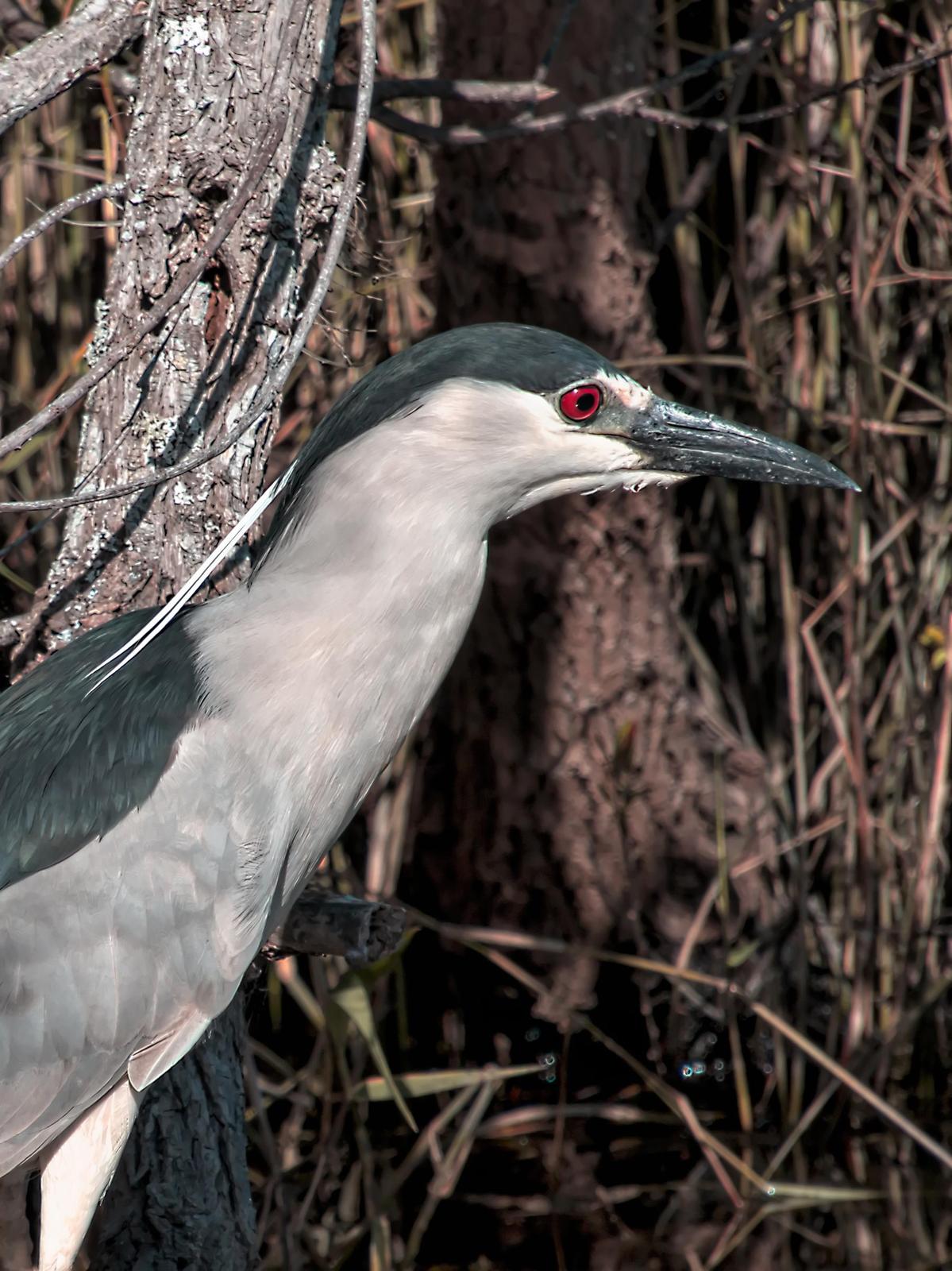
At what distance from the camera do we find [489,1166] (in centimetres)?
306

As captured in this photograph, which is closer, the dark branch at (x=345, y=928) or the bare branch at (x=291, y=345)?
the bare branch at (x=291, y=345)

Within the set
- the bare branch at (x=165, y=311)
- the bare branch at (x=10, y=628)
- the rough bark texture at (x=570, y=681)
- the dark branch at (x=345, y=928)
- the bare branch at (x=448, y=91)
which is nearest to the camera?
the bare branch at (x=165, y=311)

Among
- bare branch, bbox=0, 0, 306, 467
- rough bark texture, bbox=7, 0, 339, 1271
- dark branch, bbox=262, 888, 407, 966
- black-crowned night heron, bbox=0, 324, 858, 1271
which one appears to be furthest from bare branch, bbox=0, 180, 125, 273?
dark branch, bbox=262, 888, 407, 966

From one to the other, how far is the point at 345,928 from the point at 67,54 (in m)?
1.15

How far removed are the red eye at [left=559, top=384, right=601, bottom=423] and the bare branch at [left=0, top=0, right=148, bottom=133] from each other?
0.72m

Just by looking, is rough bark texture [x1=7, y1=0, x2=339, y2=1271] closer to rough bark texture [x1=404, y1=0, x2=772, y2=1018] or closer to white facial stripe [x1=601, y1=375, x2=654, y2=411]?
white facial stripe [x1=601, y1=375, x2=654, y2=411]

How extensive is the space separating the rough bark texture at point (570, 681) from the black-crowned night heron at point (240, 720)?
1.41m

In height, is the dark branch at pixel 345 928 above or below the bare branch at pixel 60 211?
below

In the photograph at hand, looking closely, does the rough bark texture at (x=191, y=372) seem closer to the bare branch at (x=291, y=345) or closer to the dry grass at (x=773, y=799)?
the bare branch at (x=291, y=345)

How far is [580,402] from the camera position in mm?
1820

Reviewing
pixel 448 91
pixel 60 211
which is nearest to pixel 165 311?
pixel 60 211

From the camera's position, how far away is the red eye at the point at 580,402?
5.94ft

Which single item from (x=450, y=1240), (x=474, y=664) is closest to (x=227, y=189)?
(x=474, y=664)

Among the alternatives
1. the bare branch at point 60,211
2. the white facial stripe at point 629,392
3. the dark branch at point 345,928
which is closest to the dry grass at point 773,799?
the dark branch at point 345,928
